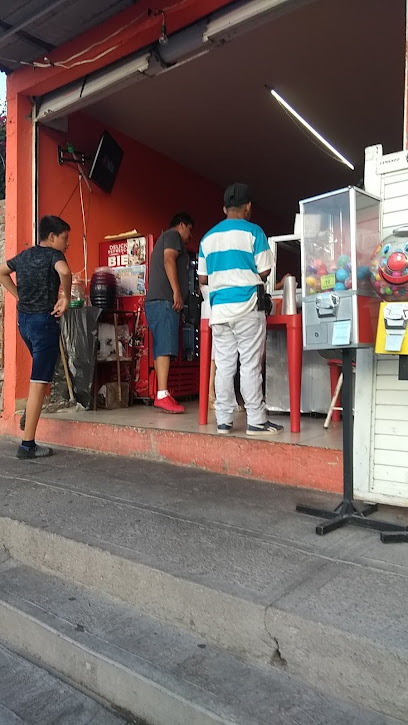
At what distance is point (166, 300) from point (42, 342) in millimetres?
1365

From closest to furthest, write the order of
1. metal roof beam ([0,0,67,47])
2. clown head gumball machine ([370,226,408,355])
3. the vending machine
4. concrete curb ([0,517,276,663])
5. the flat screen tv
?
1. concrete curb ([0,517,276,663])
2. clown head gumball machine ([370,226,408,355])
3. metal roof beam ([0,0,67,47])
4. the vending machine
5. the flat screen tv

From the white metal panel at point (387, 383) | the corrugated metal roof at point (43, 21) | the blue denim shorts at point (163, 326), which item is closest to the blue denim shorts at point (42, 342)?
the blue denim shorts at point (163, 326)

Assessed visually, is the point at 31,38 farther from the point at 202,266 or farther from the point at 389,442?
the point at 389,442

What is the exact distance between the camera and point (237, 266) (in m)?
3.64

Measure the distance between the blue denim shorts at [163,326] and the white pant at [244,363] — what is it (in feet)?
4.03

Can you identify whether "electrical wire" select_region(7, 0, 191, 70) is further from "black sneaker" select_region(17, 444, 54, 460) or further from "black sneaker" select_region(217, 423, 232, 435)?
"black sneaker" select_region(17, 444, 54, 460)

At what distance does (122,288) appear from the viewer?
5992mm

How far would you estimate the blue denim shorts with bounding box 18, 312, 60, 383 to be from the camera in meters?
4.09

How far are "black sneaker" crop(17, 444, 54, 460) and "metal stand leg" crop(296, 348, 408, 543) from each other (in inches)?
96.0

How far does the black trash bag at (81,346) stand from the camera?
5199mm

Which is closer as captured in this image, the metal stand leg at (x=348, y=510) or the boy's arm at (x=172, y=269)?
the metal stand leg at (x=348, y=510)

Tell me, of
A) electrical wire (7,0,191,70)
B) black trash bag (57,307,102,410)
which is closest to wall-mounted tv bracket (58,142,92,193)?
electrical wire (7,0,191,70)


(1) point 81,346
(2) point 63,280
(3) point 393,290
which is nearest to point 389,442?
(3) point 393,290

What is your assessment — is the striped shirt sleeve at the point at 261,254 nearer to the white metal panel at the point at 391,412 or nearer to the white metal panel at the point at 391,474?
the white metal panel at the point at 391,412
